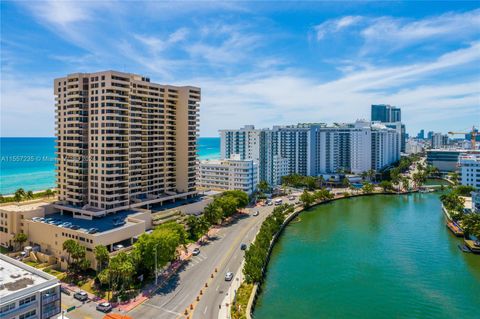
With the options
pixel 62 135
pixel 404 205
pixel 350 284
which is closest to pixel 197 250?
pixel 350 284

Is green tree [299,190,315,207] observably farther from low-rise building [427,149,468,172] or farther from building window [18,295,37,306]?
low-rise building [427,149,468,172]

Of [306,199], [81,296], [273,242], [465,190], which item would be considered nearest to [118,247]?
[81,296]

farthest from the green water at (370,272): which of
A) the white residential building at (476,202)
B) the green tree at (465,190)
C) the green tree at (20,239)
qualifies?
the green tree at (20,239)

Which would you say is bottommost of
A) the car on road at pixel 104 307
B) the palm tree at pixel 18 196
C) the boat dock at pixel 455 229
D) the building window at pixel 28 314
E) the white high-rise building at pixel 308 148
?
the car on road at pixel 104 307

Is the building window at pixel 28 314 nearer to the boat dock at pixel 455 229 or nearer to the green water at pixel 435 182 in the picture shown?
the boat dock at pixel 455 229

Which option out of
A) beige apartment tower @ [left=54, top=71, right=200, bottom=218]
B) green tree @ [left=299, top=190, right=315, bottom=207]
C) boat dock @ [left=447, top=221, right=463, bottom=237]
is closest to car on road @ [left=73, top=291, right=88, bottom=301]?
beige apartment tower @ [left=54, top=71, right=200, bottom=218]

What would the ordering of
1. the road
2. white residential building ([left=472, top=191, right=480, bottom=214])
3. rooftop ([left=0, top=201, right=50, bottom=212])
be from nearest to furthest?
the road
rooftop ([left=0, top=201, right=50, bottom=212])
white residential building ([left=472, top=191, right=480, bottom=214])

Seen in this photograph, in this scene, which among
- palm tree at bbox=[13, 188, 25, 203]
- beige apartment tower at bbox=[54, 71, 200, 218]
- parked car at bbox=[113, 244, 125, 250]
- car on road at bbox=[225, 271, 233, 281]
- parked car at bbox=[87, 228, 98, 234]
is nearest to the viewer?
car on road at bbox=[225, 271, 233, 281]
